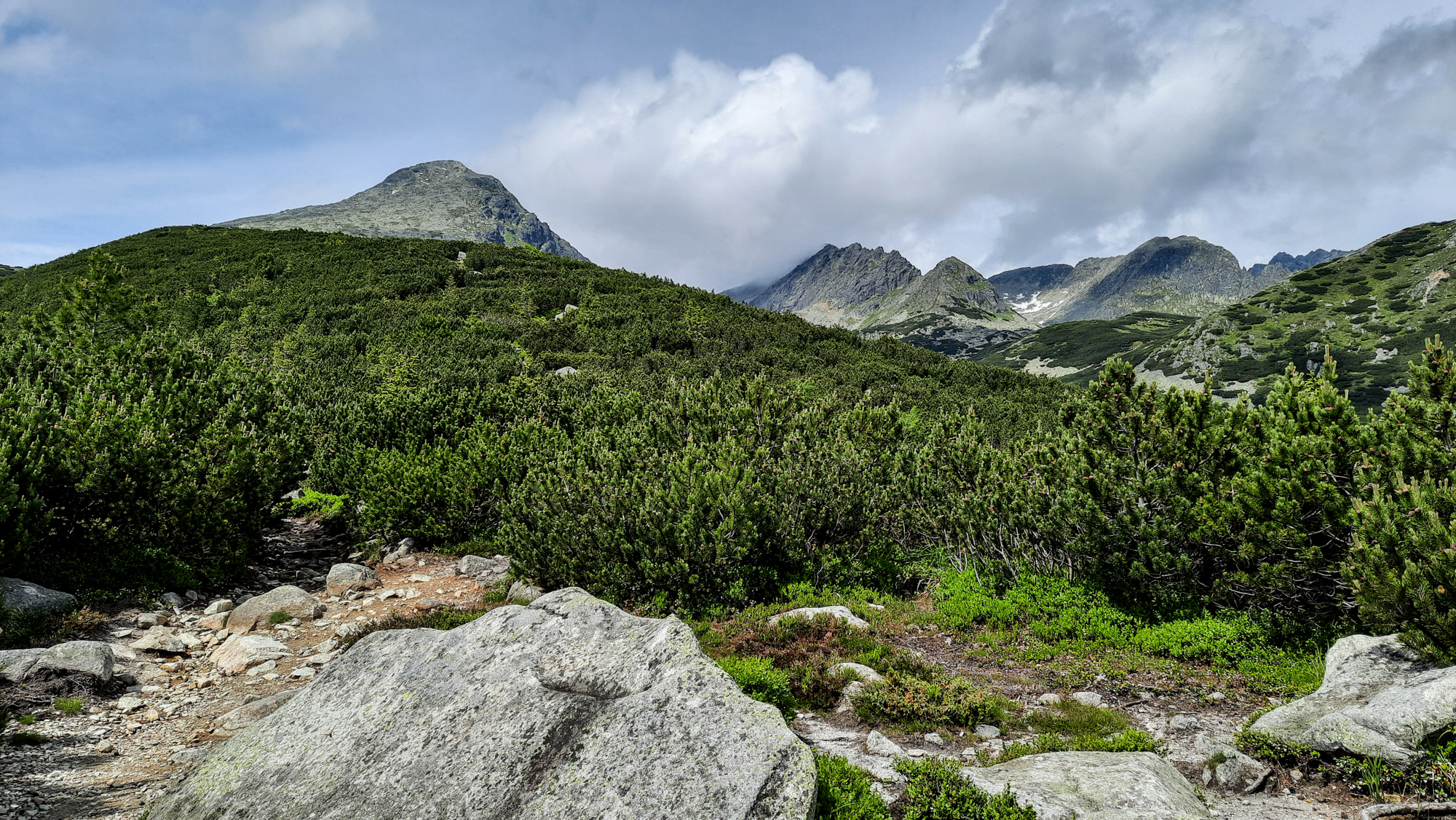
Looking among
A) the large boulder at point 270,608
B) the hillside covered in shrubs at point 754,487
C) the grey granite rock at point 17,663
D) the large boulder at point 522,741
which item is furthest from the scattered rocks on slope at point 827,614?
the grey granite rock at point 17,663

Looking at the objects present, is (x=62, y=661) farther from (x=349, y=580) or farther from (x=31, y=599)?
(x=349, y=580)

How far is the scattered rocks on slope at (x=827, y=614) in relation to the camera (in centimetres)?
749

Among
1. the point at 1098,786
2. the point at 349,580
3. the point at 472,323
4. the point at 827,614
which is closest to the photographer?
the point at 1098,786

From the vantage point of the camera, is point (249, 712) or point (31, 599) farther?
point (31, 599)

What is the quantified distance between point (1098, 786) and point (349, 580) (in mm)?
9641

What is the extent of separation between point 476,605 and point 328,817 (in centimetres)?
560

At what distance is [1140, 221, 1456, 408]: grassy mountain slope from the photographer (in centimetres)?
7525

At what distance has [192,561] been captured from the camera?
8.27 m

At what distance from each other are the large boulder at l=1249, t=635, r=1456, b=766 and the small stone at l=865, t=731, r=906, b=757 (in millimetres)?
2567

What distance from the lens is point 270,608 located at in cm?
774

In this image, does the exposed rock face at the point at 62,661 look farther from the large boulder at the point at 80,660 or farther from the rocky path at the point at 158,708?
the rocky path at the point at 158,708

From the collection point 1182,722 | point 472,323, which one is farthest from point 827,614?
point 472,323

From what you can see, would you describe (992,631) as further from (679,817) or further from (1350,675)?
(679,817)

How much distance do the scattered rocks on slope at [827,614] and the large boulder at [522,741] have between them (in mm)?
3491
